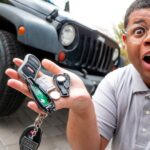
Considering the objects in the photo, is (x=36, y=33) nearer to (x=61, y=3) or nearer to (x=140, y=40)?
(x=61, y=3)

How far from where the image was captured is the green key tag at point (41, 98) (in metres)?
1.08

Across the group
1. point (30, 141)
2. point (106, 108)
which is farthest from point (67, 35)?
point (30, 141)

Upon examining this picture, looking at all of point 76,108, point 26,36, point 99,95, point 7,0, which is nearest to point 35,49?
point 26,36

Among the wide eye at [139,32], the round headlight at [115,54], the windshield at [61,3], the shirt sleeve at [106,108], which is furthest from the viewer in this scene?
the windshield at [61,3]

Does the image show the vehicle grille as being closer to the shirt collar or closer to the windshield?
the windshield

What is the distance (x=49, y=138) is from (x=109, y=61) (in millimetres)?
1088

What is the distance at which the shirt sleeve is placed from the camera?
1.51 m

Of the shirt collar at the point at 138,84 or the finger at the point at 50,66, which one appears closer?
the finger at the point at 50,66

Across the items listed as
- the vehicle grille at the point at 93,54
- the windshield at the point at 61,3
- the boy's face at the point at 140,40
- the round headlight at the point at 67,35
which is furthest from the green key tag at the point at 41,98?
the windshield at the point at 61,3

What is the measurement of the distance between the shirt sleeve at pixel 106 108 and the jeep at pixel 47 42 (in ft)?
4.25

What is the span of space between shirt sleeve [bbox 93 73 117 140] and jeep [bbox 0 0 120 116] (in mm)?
1295

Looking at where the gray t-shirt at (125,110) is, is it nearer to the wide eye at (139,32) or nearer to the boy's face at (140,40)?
the boy's face at (140,40)

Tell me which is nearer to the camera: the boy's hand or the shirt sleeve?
the boy's hand

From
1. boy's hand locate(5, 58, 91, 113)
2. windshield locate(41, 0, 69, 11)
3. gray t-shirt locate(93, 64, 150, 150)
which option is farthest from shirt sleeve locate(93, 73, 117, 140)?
windshield locate(41, 0, 69, 11)
